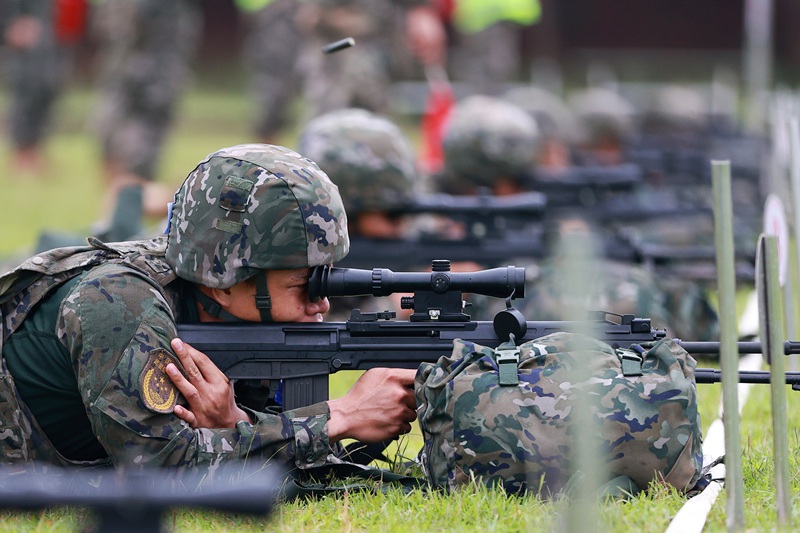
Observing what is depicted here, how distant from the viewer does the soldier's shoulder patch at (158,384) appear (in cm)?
385

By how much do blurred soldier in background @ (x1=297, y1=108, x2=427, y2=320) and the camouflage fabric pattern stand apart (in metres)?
3.07

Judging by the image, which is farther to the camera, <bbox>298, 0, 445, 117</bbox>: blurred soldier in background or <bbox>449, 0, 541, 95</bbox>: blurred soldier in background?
<bbox>449, 0, 541, 95</bbox>: blurred soldier in background

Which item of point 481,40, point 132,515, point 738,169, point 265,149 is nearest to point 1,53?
point 481,40

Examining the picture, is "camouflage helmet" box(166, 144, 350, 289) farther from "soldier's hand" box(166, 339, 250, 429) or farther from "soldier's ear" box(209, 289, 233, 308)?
"soldier's hand" box(166, 339, 250, 429)

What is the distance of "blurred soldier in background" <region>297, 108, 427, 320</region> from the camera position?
708 centimetres

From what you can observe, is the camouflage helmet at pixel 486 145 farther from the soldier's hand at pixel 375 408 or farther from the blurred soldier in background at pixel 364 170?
the soldier's hand at pixel 375 408

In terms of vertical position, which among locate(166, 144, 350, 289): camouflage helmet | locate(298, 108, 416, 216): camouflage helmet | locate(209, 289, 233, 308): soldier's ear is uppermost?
locate(298, 108, 416, 216): camouflage helmet

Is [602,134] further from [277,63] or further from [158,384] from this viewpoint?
[158,384]

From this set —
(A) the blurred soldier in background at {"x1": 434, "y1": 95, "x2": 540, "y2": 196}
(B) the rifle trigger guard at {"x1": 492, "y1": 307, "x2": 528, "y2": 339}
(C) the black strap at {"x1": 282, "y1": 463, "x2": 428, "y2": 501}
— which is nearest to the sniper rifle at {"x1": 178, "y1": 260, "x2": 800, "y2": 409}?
(B) the rifle trigger guard at {"x1": 492, "y1": 307, "x2": 528, "y2": 339}

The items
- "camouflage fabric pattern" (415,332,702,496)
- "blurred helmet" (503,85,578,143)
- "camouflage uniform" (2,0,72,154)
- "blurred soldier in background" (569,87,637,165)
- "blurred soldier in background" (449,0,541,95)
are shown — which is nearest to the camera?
"camouflage fabric pattern" (415,332,702,496)

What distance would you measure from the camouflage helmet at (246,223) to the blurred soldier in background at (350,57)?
5.83 m

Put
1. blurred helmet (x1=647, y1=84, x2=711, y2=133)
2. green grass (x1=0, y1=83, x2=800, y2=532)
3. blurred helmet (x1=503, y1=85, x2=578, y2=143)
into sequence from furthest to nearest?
blurred helmet (x1=647, y1=84, x2=711, y2=133), blurred helmet (x1=503, y1=85, x2=578, y2=143), green grass (x1=0, y1=83, x2=800, y2=532)

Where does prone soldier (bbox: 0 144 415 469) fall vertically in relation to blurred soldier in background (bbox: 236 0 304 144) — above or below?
below

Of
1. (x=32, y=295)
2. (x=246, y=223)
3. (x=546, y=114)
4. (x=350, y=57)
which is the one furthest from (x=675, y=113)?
(x=32, y=295)
